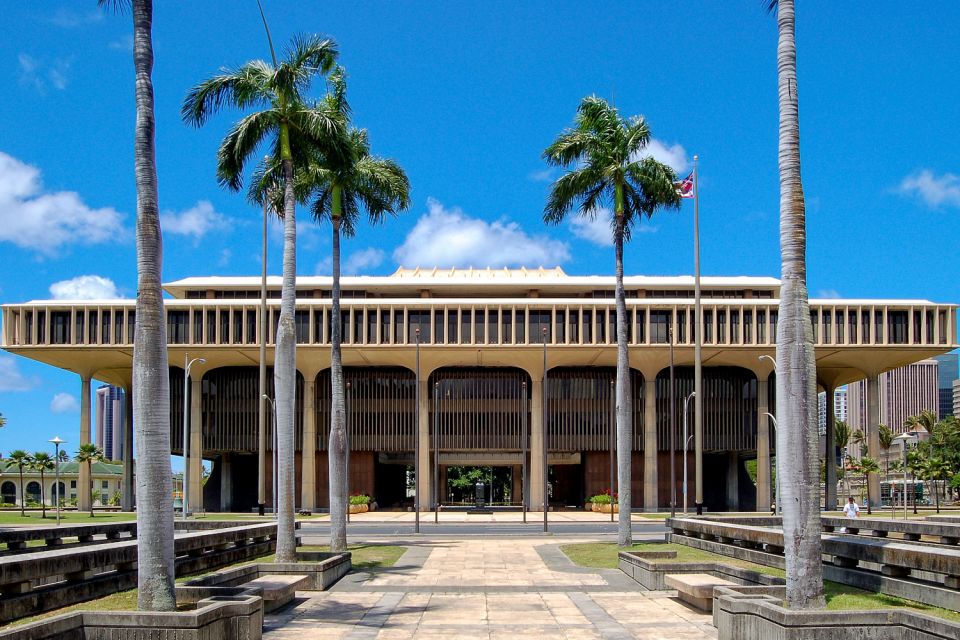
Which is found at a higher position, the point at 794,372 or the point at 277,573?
the point at 794,372

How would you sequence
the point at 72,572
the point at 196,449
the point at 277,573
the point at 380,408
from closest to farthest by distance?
1. the point at 72,572
2. the point at 277,573
3. the point at 196,449
4. the point at 380,408

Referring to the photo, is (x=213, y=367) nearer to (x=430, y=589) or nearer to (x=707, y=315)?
(x=707, y=315)

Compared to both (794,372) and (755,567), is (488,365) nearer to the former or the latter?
(755,567)

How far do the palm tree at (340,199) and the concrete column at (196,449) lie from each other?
43.8 m

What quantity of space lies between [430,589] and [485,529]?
27.2 metres

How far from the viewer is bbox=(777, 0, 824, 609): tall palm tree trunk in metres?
13.0

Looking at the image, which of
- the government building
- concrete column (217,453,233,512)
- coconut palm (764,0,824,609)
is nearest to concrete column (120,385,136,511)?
the government building

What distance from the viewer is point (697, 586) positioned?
664 inches

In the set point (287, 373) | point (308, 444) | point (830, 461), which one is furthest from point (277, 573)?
point (830, 461)

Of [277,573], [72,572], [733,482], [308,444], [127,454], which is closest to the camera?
[72,572]

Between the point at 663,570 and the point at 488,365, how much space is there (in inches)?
2093

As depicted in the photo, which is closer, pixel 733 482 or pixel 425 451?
pixel 425 451

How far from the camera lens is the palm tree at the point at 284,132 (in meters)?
22.8

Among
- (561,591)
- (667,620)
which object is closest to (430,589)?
(561,591)
